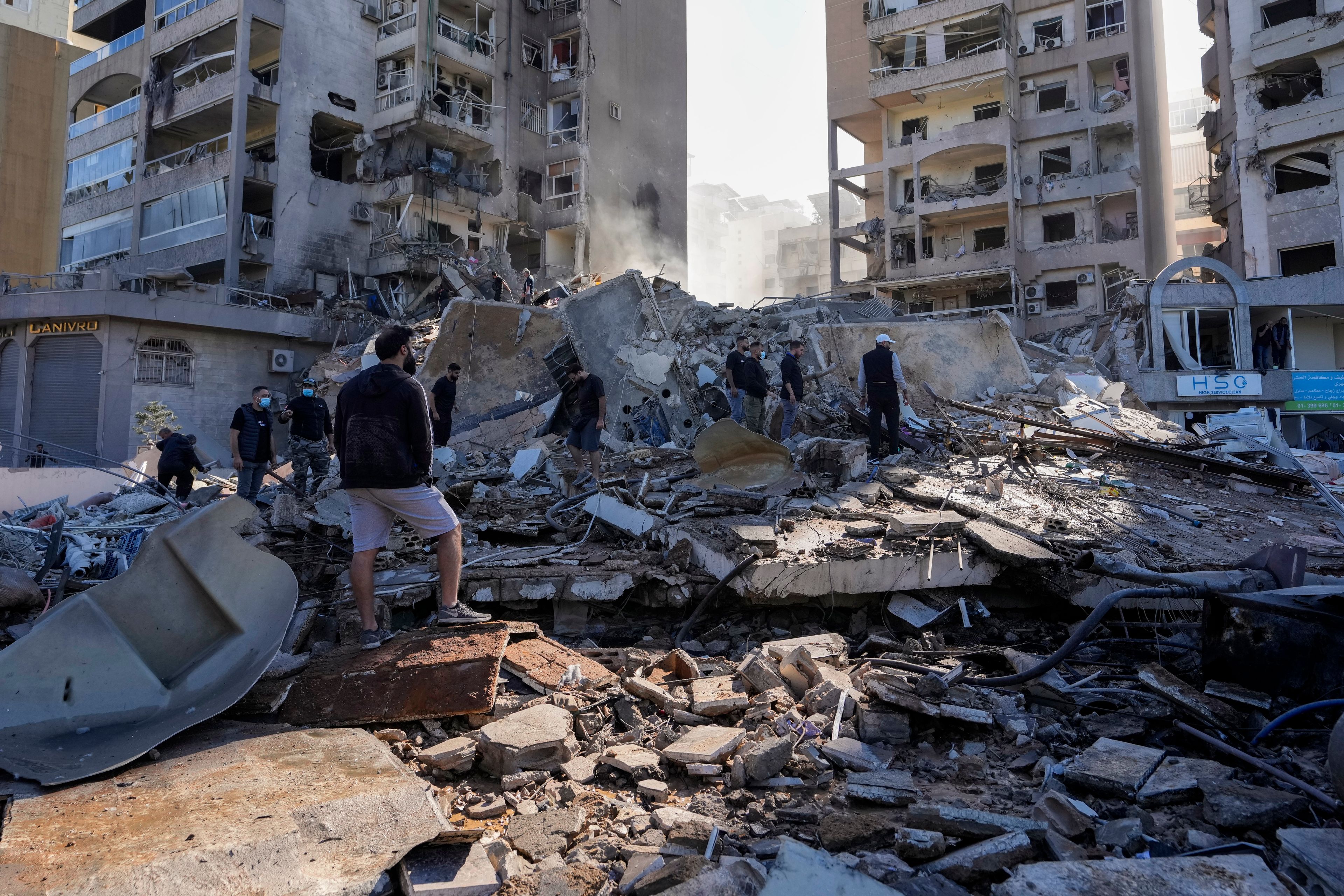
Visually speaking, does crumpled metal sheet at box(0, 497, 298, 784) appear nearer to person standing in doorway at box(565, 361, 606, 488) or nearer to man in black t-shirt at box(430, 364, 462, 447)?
person standing in doorway at box(565, 361, 606, 488)

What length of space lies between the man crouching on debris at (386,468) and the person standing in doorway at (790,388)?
6206mm

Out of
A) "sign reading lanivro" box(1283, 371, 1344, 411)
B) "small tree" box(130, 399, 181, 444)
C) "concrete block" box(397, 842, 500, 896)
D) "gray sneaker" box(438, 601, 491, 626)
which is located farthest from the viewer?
"sign reading lanivro" box(1283, 371, 1344, 411)

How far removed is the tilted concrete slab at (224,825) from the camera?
7.39 ft

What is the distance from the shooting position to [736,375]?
9492 mm

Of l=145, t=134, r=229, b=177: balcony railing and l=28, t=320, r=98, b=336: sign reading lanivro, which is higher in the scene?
l=145, t=134, r=229, b=177: balcony railing

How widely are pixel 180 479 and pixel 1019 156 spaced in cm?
2776

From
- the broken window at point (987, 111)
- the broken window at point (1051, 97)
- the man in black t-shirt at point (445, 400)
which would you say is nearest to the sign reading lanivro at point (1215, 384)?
the broken window at point (1051, 97)

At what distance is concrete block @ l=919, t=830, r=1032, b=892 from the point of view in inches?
97.5

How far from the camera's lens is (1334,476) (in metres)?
9.56

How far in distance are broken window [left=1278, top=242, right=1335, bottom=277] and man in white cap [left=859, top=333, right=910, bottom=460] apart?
20.4 metres

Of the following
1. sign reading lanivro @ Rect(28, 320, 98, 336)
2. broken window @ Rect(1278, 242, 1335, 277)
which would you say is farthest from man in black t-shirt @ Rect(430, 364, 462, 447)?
broken window @ Rect(1278, 242, 1335, 277)

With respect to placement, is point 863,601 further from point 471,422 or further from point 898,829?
point 471,422

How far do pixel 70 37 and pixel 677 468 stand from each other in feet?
132

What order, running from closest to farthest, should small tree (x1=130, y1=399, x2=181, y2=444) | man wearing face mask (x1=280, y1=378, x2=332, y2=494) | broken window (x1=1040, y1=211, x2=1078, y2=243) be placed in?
man wearing face mask (x1=280, y1=378, x2=332, y2=494)
small tree (x1=130, y1=399, x2=181, y2=444)
broken window (x1=1040, y1=211, x2=1078, y2=243)
